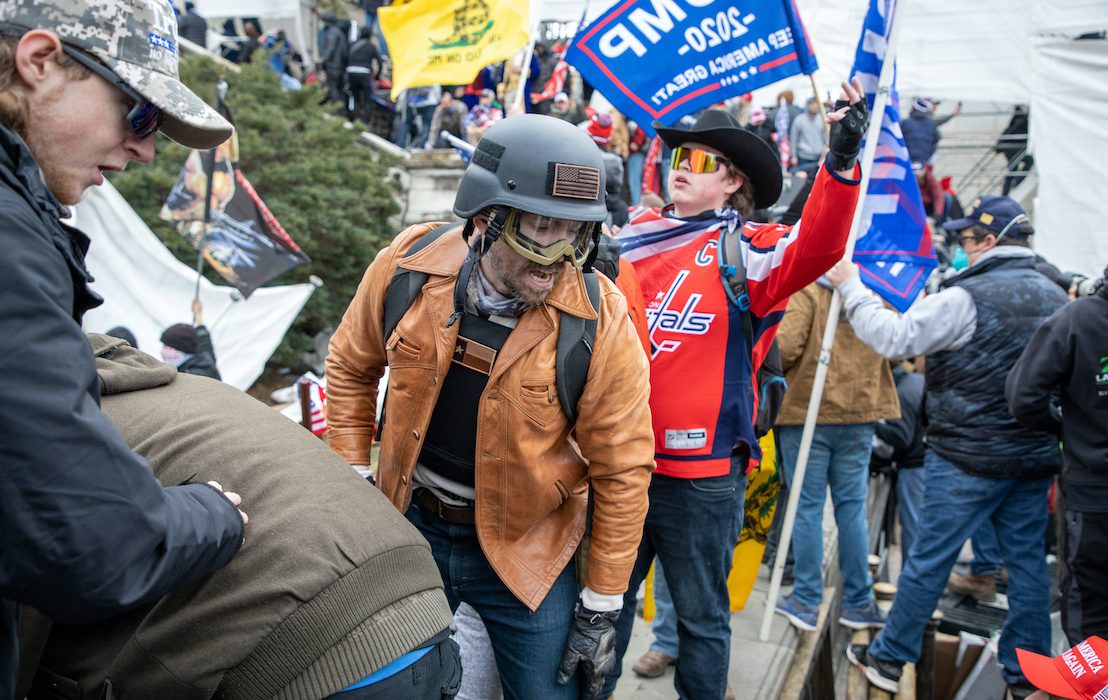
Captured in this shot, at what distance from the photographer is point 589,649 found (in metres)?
2.48

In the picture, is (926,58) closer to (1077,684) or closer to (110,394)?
(1077,684)

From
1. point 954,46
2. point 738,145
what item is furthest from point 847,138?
point 954,46

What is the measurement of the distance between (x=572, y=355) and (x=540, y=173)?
513 millimetres

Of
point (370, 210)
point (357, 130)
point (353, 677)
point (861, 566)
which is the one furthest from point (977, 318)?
point (357, 130)

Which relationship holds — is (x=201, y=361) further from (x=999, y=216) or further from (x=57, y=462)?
(x=999, y=216)

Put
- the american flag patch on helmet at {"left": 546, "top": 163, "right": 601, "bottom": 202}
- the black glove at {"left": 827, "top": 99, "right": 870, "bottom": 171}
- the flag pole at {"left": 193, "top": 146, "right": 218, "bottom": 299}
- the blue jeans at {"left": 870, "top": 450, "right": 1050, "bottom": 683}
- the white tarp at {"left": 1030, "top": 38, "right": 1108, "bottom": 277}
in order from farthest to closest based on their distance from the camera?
the white tarp at {"left": 1030, "top": 38, "right": 1108, "bottom": 277}
the flag pole at {"left": 193, "top": 146, "right": 218, "bottom": 299}
the blue jeans at {"left": 870, "top": 450, "right": 1050, "bottom": 683}
the black glove at {"left": 827, "top": 99, "right": 870, "bottom": 171}
the american flag patch on helmet at {"left": 546, "top": 163, "right": 601, "bottom": 202}

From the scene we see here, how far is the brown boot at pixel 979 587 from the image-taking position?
6.12 metres

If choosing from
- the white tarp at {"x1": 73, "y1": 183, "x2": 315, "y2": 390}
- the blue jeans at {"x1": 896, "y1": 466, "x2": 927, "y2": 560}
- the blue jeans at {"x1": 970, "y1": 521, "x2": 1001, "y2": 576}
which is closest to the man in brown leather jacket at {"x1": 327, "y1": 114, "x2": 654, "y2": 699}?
the blue jeans at {"x1": 896, "y1": 466, "x2": 927, "y2": 560}

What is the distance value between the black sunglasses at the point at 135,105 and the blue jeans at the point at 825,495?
12.9ft

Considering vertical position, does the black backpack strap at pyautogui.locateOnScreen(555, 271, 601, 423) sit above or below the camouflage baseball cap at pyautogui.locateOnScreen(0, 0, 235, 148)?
below

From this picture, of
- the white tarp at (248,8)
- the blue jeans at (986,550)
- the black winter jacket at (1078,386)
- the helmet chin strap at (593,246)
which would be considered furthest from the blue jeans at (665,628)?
the white tarp at (248,8)

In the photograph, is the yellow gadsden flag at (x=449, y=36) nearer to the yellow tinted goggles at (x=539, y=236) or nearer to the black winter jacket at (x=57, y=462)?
the yellow tinted goggles at (x=539, y=236)

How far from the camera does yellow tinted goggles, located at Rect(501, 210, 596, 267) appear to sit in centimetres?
227

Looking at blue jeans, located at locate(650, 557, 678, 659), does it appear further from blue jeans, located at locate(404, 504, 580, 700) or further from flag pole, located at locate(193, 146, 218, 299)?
flag pole, located at locate(193, 146, 218, 299)
